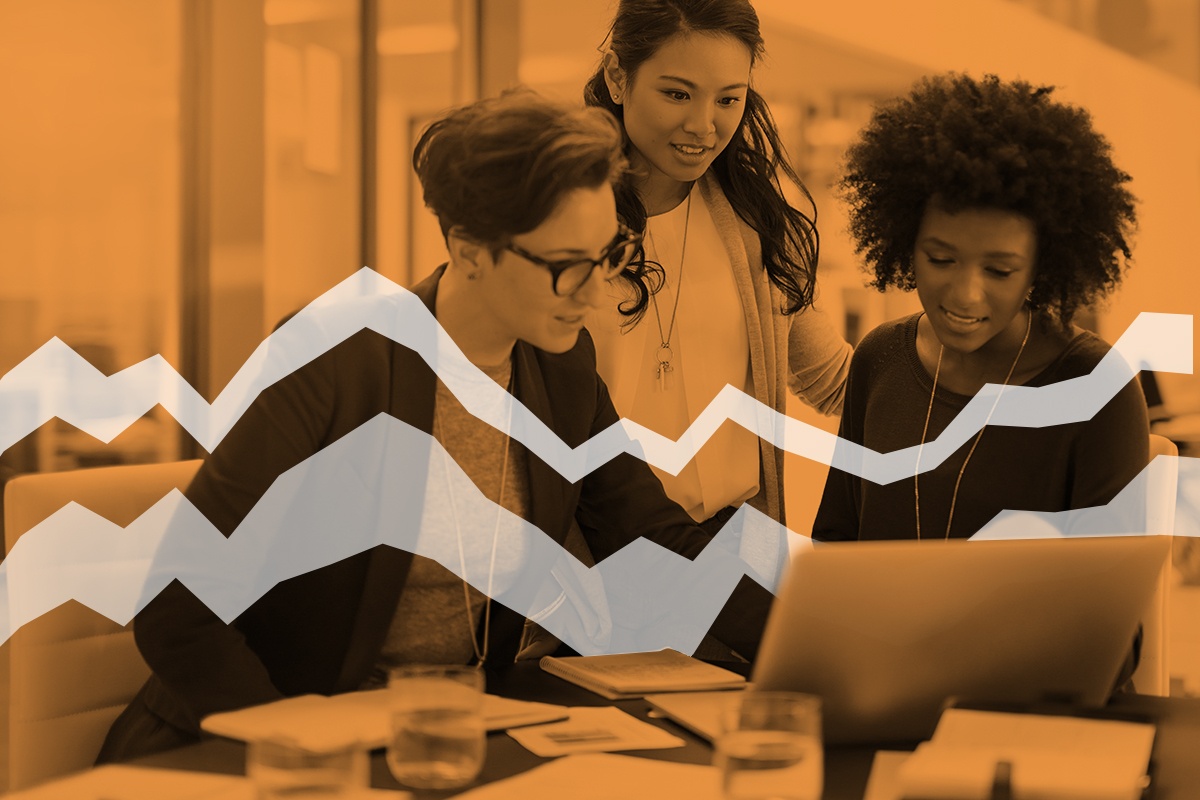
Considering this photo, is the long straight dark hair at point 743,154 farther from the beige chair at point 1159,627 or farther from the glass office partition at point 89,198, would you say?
the glass office partition at point 89,198

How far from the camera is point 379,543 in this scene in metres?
1.58

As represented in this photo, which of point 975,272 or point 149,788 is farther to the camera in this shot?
point 975,272

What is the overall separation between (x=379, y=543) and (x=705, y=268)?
0.86m

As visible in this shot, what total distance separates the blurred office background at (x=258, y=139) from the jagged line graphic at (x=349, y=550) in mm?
1249

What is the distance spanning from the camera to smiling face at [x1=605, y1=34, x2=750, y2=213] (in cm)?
205

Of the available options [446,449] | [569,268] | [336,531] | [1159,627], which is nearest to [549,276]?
[569,268]

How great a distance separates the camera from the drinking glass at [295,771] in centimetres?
94

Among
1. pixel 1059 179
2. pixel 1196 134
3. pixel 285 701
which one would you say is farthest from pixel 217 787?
pixel 1196 134

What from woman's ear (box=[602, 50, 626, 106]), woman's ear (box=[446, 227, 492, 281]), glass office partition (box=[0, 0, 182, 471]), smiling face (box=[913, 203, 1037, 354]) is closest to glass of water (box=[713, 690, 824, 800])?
woman's ear (box=[446, 227, 492, 281])

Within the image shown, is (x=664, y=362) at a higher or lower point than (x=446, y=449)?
higher

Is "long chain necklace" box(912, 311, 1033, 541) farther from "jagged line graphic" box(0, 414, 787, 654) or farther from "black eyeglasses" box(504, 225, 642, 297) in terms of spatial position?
"black eyeglasses" box(504, 225, 642, 297)

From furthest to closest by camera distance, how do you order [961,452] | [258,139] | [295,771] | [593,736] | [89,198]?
[258,139], [89,198], [961,452], [593,736], [295,771]

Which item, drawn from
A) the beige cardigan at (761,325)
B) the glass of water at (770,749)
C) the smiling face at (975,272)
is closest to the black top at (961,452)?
the smiling face at (975,272)

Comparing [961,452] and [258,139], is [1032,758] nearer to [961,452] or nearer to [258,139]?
[961,452]
